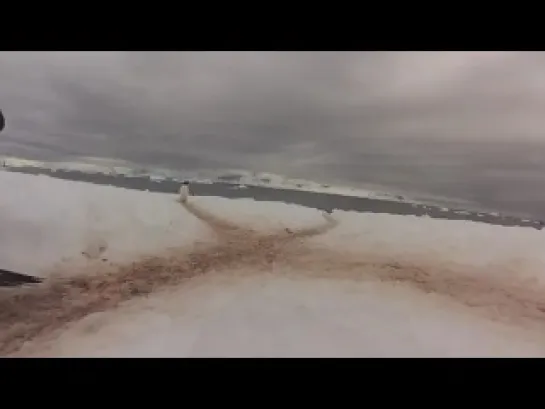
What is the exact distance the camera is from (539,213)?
1354mm

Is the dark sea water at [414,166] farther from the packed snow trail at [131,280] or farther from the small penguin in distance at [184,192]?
the packed snow trail at [131,280]

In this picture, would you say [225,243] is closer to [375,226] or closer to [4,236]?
[375,226]

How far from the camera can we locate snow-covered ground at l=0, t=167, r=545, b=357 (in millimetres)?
1309

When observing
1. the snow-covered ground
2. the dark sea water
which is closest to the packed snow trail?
the snow-covered ground

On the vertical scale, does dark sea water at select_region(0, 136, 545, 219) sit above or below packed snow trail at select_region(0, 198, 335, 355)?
above

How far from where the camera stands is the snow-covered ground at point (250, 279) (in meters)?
1.31

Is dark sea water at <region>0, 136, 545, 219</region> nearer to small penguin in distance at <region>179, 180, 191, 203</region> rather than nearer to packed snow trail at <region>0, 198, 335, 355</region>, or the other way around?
small penguin in distance at <region>179, 180, 191, 203</region>

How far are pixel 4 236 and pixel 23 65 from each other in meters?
0.55

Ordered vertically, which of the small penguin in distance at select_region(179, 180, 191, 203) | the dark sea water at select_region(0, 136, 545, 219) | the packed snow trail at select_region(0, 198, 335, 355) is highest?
the dark sea water at select_region(0, 136, 545, 219)

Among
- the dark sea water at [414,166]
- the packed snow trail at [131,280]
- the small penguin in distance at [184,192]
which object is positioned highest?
the dark sea water at [414,166]

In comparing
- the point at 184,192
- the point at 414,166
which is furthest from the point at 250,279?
the point at 414,166

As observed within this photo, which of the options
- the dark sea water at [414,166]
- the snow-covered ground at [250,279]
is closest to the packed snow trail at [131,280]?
the snow-covered ground at [250,279]

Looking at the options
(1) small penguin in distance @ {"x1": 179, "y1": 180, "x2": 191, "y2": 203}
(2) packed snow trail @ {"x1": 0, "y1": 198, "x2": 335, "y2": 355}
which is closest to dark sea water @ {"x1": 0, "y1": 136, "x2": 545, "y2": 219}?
(1) small penguin in distance @ {"x1": 179, "y1": 180, "x2": 191, "y2": 203}

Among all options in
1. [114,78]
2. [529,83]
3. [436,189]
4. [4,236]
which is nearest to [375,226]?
[436,189]
